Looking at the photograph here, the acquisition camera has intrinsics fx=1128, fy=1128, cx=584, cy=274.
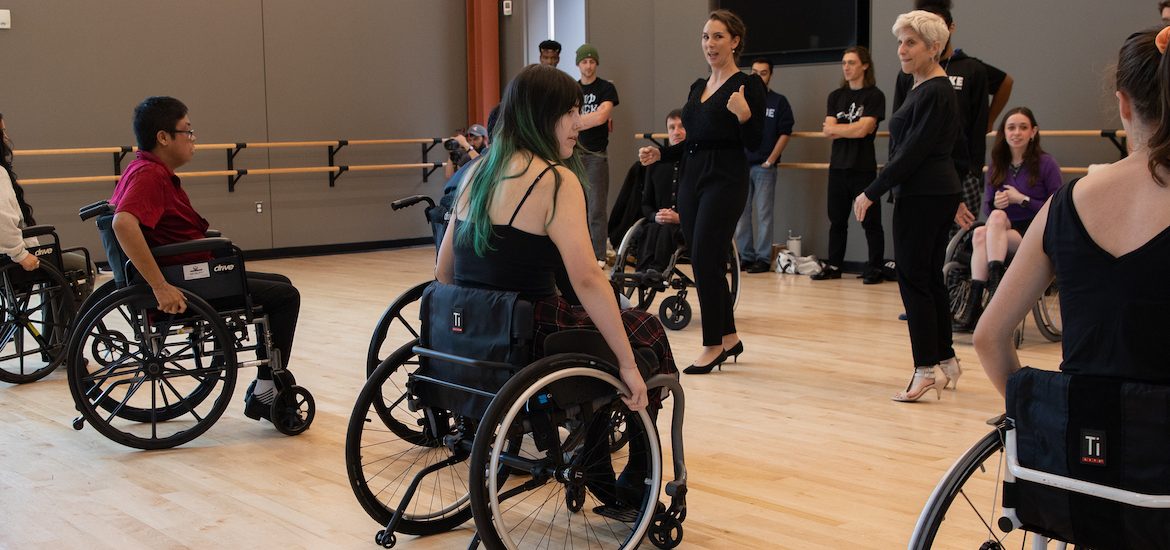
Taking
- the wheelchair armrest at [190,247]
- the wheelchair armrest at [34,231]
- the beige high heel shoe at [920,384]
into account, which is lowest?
the beige high heel shoe at [920,384]

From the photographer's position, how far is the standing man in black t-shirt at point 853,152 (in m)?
7.15

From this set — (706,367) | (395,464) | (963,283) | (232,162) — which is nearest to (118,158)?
(232,162)

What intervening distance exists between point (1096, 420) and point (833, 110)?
20.1ft

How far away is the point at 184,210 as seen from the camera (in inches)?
136

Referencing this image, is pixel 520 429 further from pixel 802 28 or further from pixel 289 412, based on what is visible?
pixel 802 28

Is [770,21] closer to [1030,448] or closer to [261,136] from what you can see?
[261,136]

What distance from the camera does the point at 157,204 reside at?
131 inches

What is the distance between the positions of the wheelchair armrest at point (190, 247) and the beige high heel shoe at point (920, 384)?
228 cm

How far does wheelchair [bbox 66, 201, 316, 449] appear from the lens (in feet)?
10.6

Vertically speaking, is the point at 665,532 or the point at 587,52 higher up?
the point at 587,52

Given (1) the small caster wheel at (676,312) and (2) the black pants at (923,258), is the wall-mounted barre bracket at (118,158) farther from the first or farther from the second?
(2) the black pants at (923,258)

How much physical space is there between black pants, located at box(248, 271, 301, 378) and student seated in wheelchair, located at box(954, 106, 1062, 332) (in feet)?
9.78

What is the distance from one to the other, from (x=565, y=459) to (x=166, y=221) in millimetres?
1677

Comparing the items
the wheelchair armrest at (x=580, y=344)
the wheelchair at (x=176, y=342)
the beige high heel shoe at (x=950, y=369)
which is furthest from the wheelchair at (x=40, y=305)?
the beige high heel shoe at (x=950, y=369)
